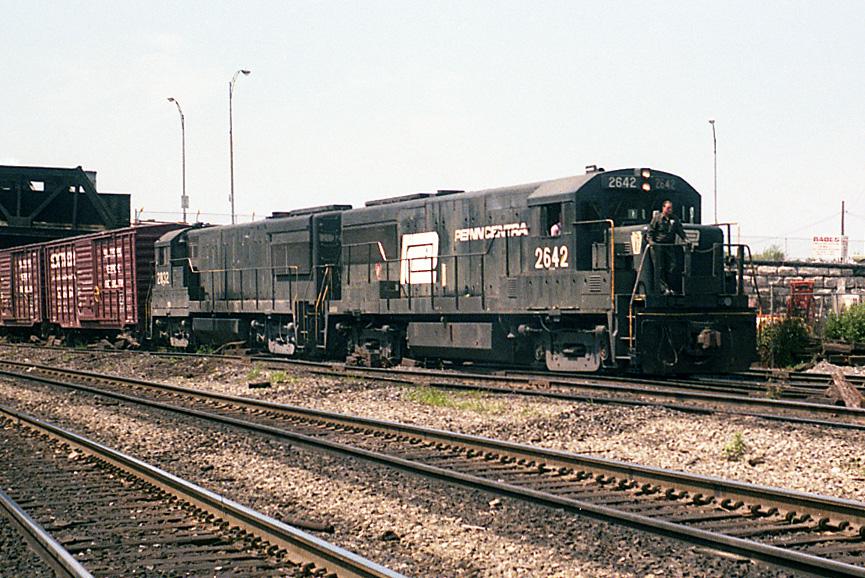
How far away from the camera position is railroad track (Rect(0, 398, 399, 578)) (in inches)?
232

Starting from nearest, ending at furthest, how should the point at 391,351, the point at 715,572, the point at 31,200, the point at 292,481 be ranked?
the point at 715,572 < the point at 292,481 < the point at 391,351 < the point at 31,200

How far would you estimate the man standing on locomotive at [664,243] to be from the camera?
14.6 m

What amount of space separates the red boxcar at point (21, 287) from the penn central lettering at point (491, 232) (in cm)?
2051

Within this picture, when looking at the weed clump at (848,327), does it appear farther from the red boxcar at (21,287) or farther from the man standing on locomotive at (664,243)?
the red boxcar at (21,287)

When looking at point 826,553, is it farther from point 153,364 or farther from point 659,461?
point 153,364

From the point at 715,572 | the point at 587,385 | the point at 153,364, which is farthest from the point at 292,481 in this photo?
the point at 153,364

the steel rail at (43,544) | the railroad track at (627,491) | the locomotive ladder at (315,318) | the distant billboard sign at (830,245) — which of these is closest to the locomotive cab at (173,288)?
the locomotive ladder at (315,318)

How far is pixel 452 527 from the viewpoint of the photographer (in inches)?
272

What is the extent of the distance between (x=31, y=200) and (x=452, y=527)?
3602 centimetres

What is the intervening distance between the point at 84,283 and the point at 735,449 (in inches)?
978

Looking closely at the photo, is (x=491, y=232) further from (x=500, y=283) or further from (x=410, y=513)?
(x=410, y=513)

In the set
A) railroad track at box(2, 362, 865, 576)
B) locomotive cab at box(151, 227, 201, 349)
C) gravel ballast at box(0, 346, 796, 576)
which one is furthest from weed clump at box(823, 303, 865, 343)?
locomotive cab at box(151, 227, 201, 349)

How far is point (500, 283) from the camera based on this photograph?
17.0m

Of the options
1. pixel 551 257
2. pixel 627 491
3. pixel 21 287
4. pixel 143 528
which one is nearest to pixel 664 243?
pixel 551 257
